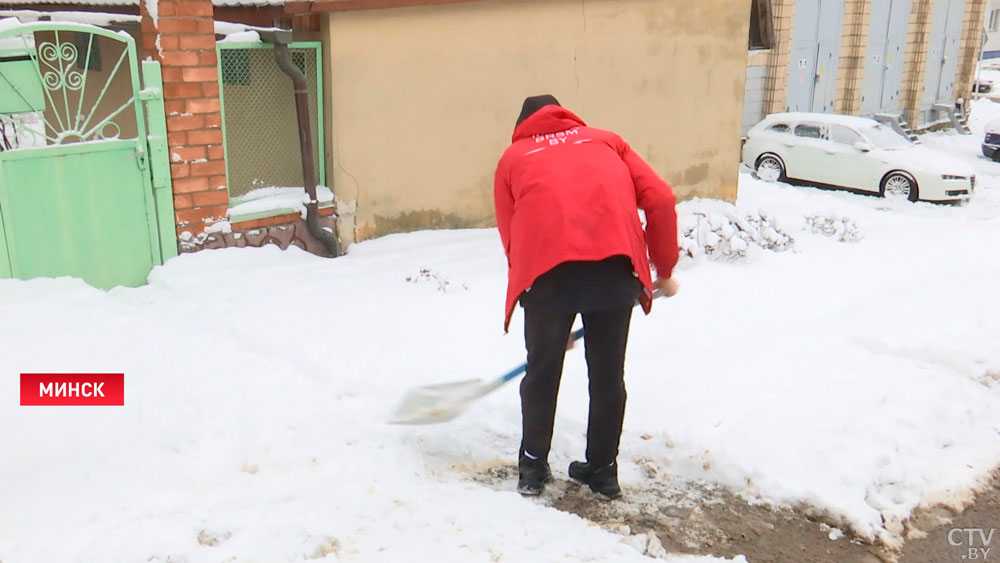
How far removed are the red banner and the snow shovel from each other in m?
1.30

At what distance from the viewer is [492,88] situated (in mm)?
7605

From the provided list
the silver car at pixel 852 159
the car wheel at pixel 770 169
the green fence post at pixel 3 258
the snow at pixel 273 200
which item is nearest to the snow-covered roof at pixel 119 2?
the snow at pixel 273 200

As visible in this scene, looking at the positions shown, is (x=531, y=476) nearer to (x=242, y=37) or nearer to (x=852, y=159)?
(x=242, y=37)

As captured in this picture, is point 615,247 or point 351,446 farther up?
point 615,247

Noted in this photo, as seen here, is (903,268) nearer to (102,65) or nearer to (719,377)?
(719,377)

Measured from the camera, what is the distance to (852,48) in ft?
60.8

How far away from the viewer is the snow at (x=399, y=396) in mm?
3168

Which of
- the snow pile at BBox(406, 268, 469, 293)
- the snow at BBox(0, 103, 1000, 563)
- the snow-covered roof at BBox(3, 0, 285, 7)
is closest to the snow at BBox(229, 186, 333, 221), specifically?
the snow at BBox(0, 103, 1000, 563)

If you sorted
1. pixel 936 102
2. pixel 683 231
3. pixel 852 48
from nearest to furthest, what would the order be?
pixel 683 231 < pixel 852 48 < pixel 936 102

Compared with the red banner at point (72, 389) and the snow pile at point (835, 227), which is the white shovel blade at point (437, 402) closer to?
the red banner at point (72, 389)

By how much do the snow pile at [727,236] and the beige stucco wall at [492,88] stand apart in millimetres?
1643

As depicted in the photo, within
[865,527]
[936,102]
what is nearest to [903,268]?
[865,527]

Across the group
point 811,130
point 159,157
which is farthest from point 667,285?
point 811,130

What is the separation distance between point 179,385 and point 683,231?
4443 millimetres
